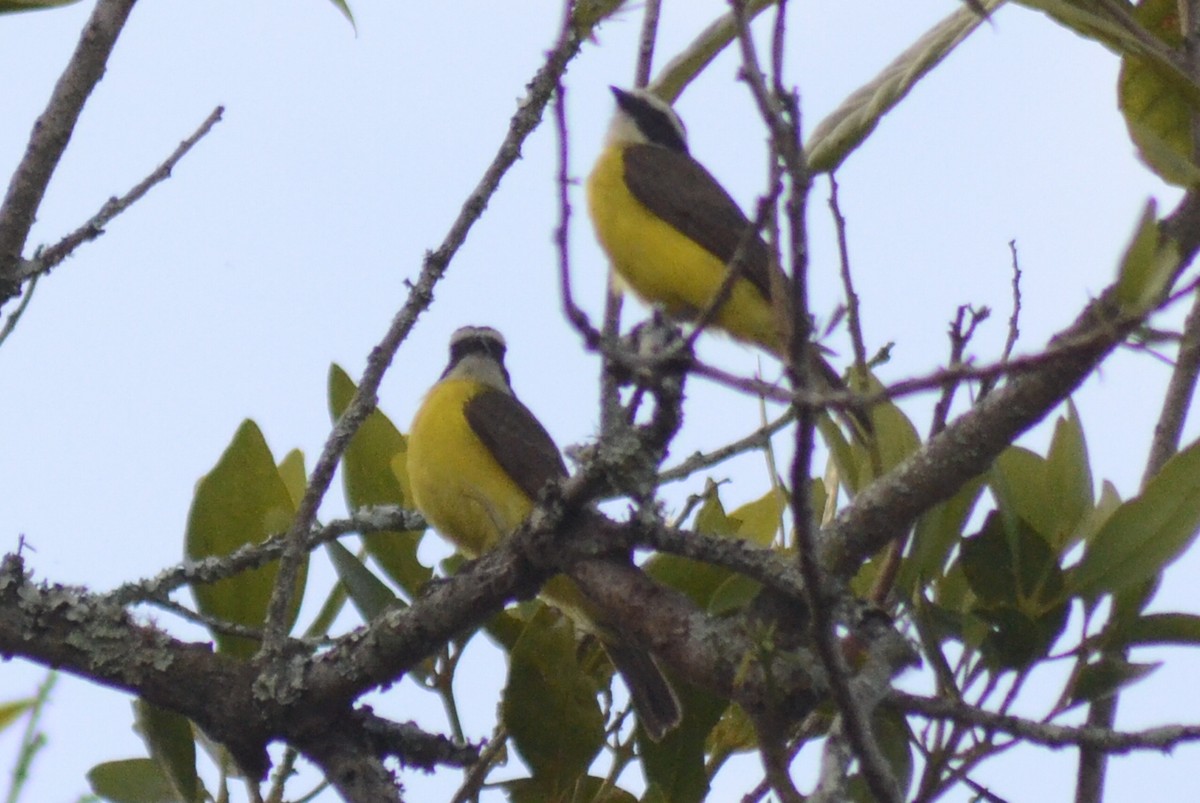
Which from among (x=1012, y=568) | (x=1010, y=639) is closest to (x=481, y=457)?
(x=1012, y=568)

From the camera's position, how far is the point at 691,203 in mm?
5152

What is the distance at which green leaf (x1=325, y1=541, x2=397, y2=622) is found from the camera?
130 inches

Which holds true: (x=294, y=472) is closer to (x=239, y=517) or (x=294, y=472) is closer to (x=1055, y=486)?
(x=239, y=517)

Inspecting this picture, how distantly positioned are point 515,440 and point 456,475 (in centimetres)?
64

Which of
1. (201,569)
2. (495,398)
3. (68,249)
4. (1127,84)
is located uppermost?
(495,398)

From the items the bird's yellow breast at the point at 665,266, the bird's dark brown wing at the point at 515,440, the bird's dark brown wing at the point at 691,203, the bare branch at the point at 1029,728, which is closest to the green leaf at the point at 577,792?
the bare branch at the point at 1029,728

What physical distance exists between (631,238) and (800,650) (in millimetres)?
2727

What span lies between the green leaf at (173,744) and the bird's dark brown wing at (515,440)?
1832 mm

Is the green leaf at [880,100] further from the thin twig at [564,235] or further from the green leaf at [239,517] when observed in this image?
the green leaf at [239,517]

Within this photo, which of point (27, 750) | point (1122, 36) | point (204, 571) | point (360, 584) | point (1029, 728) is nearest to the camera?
point (27, 750)

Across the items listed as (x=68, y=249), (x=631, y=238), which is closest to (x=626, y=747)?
(x=68, y=249)

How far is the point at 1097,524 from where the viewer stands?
288 centimetres

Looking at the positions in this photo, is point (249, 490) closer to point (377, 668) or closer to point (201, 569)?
point (201, 569)

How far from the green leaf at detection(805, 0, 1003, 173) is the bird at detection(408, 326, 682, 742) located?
3.63 feet
